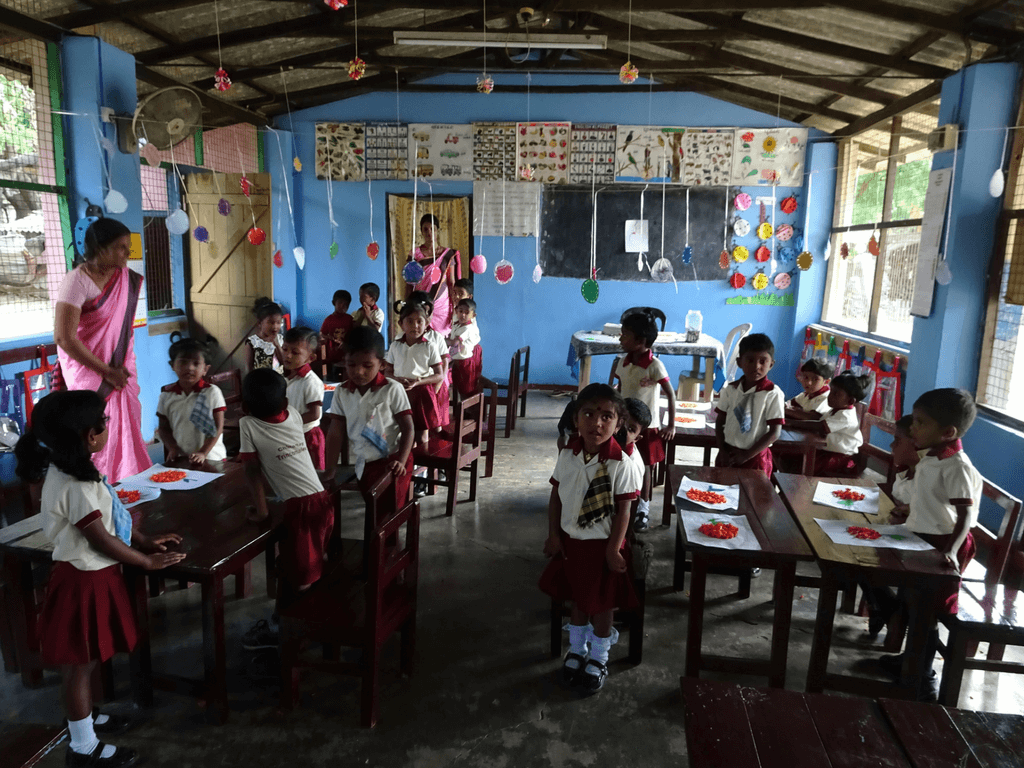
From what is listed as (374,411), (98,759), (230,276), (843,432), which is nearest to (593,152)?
(230,276)

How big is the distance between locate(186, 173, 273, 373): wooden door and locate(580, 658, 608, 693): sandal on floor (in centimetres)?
556

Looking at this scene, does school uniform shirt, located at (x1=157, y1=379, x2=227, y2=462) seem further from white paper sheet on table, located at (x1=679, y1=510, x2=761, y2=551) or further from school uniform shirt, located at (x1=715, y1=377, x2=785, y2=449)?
school uniform shirt, located at (x1=715, y1=377, x2=785, y2=449)

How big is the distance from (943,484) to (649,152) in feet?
18.4

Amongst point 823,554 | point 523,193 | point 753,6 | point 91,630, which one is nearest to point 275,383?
point 91,630

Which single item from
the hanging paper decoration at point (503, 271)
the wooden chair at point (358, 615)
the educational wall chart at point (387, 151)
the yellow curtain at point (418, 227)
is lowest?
the wooden chair at point (358, 615)

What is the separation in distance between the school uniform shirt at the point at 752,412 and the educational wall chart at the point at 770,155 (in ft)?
14.9

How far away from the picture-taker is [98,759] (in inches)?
78.1

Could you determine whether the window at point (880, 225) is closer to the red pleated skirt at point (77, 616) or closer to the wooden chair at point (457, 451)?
the wooden chair at point (457, 451)

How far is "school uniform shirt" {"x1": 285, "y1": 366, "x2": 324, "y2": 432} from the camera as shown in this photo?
10.8ft

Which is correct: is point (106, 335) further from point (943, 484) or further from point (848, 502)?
point (943, 484)

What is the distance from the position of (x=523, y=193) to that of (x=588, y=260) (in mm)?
976

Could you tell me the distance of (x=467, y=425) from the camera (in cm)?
434

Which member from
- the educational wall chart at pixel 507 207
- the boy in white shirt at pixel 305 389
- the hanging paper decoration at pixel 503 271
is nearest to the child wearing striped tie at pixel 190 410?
the boy in white shirt at pixel 305 389

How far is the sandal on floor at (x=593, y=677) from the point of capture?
8.01ft
